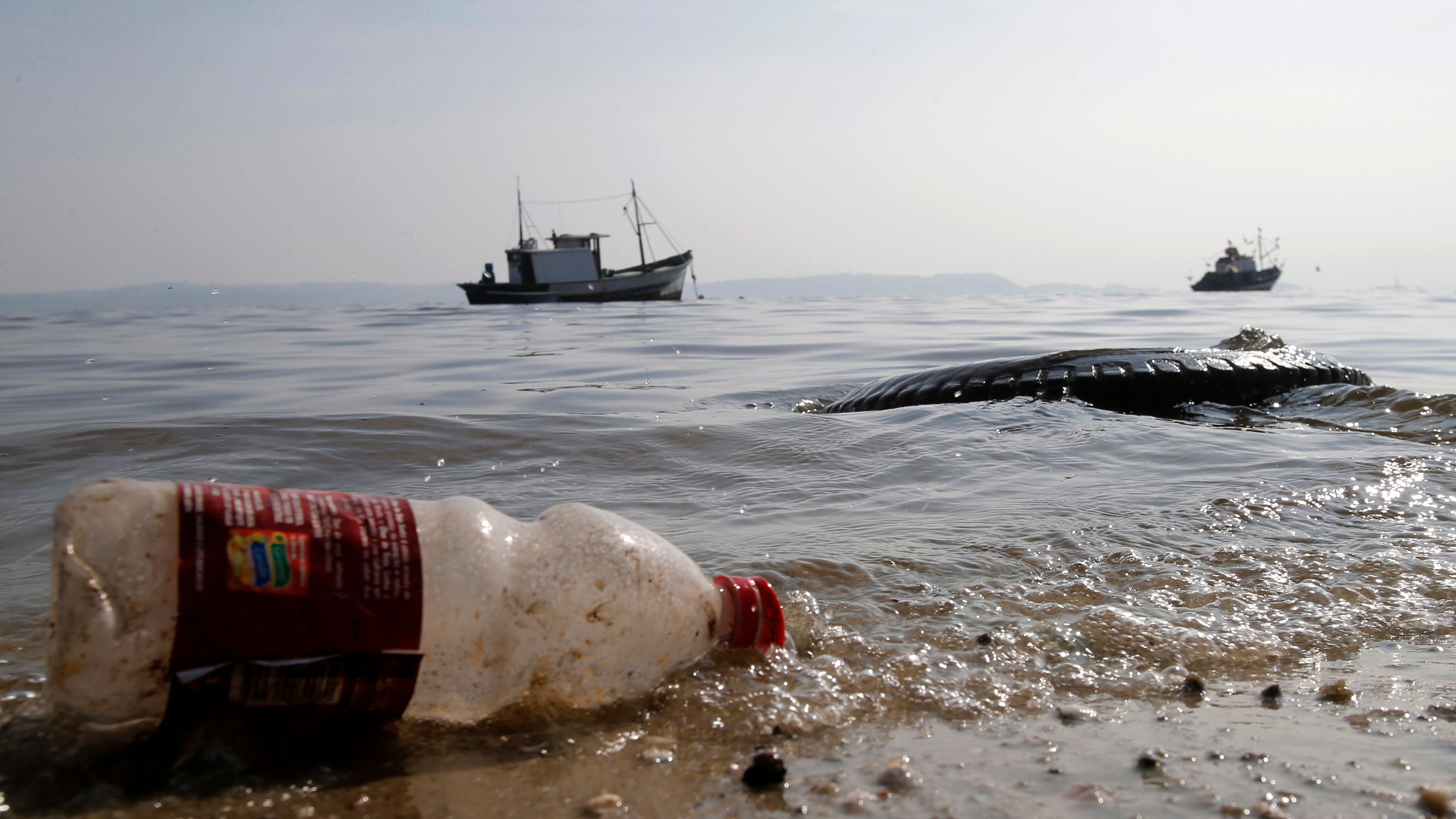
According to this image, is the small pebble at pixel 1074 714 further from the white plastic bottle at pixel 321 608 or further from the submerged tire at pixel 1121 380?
the submerged tire at pixel 1121 380

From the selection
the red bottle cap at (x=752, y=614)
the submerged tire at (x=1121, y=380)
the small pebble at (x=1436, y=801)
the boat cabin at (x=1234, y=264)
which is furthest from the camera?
the boat cabin at (x=1234, y=264)

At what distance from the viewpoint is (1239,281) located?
70375 mm

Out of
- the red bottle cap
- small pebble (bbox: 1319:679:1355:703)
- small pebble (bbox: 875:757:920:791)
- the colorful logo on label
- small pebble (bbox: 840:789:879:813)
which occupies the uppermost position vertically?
the colorful logo on label

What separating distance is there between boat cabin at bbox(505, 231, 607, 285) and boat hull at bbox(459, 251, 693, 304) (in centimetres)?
64

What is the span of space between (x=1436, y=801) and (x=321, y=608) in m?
1.54

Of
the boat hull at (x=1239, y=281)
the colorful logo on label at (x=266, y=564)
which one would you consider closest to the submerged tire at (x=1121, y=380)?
the colorful logo on label at (x=266, y=564)

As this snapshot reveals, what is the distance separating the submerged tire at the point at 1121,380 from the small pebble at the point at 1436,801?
437cm

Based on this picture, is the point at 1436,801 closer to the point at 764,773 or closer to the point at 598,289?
the point at 764,773

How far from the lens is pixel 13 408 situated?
235 inches

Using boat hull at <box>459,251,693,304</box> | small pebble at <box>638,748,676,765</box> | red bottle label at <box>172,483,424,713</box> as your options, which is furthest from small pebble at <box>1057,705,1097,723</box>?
boat hull at <box>459,251,693,304</box>

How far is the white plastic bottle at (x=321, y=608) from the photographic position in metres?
1.41

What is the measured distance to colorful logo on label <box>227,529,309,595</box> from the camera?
1429 mm

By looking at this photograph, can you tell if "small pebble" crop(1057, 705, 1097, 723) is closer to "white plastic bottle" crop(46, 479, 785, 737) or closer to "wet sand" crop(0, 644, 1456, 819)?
"wet sand" crop(0, 644, 1456, 819)

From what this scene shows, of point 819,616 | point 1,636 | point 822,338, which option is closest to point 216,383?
point 1,636
